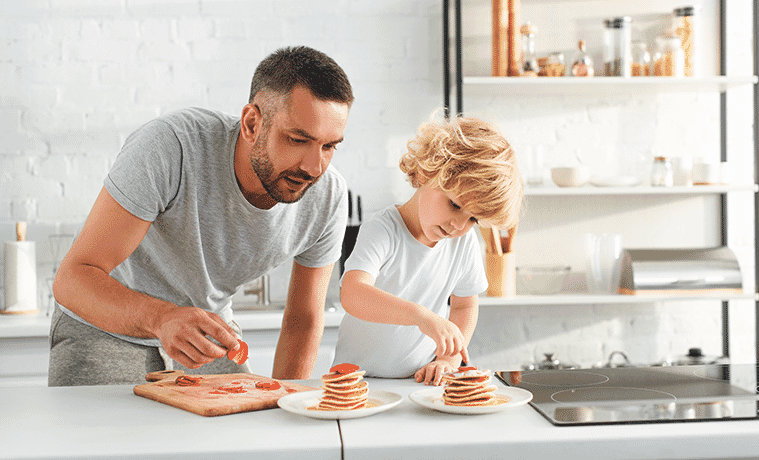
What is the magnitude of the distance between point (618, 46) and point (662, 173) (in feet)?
1.84

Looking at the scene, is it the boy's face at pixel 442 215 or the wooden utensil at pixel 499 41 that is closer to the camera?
the boy's face at pixel 442 215

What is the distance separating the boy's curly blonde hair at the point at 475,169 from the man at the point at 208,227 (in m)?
0.26

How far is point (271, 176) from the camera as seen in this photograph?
→ 1.41 m

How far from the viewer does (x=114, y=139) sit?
2.87 meters

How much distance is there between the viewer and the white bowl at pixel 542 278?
2.85m

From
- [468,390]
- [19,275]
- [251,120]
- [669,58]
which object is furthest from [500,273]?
[19,275]

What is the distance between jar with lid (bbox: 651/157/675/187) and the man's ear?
1.97m

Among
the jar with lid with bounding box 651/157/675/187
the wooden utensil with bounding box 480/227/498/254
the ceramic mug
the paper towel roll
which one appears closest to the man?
the wooden utensil with bounding box 480/227/498/254

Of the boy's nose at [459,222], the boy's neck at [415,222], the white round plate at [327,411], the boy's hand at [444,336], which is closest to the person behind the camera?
the white round plate at [327,411]

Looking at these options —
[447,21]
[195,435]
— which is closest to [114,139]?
[447,21]

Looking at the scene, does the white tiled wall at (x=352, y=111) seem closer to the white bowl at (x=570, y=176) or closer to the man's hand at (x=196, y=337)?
the white bowl at (x=570, y=176)

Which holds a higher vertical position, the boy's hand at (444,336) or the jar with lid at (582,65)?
the jar with lid at (582,65)

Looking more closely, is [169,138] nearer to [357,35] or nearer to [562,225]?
[357,35]

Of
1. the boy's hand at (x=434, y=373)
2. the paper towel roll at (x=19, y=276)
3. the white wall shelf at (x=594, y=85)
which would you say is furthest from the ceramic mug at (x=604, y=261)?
the paper towel roll at (x=19, y=276)
